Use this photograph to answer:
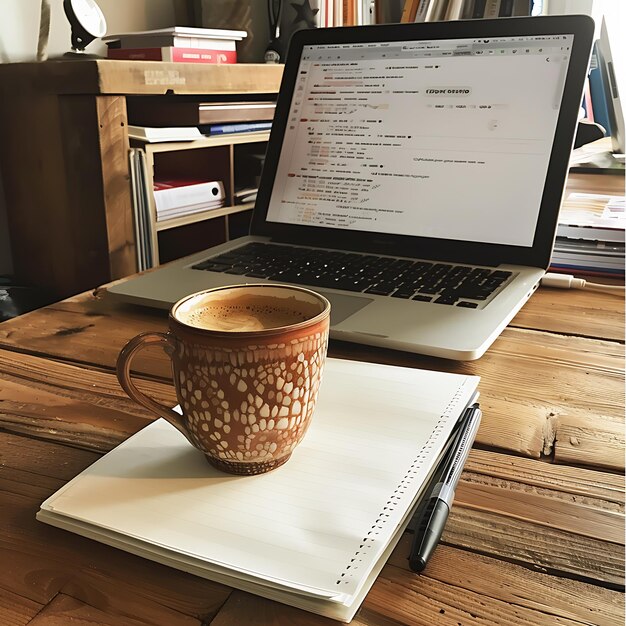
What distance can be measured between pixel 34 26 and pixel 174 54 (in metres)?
0.36

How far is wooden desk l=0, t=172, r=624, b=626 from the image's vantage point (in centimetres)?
31

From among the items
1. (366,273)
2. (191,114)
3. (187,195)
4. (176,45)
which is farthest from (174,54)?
(366,273)

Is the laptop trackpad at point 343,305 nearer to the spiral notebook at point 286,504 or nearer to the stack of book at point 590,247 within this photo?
the spiral notebook at point 286,504

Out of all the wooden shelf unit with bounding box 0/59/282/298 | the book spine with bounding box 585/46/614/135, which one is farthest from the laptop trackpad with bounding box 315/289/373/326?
the book spine with bounding box 585/46/614/135

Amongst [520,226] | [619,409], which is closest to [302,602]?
[619,409]

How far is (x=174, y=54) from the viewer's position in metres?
1.53

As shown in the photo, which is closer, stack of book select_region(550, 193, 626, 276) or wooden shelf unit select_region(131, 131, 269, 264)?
stack of book select_region(550, 193, 626, 276)

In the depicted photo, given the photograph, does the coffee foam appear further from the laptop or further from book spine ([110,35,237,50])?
book spine ([110,35,237,50])

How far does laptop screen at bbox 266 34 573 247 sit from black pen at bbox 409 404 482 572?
38 centimetres

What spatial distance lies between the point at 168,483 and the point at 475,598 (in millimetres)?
173

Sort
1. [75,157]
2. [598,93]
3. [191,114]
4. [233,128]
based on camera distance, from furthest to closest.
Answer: [598,93] < [233,128] < [191,114] < [75,157]

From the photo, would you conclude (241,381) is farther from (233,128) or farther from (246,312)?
(233,128)

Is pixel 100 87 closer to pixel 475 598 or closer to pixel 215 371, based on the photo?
pixel 215 371

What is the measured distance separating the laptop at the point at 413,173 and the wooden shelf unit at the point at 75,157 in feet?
1.63
